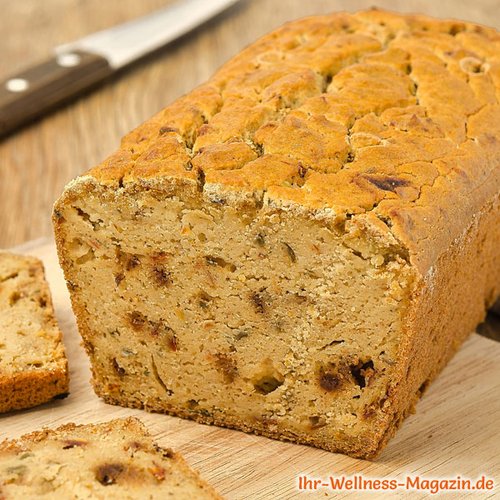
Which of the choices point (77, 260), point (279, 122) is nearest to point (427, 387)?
point (279, 122)

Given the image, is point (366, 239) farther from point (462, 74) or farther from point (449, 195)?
point (462, 74)

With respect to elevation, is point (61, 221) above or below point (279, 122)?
below

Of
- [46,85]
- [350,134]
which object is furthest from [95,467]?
[46,85]

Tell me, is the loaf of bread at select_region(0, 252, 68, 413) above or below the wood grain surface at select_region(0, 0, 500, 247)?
below

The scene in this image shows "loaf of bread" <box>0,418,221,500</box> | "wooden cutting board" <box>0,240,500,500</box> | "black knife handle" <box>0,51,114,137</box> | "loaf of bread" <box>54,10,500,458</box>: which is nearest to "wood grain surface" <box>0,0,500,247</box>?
"black knife handle" <box>0,51,114,137</box>

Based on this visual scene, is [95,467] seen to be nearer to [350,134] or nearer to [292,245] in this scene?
[292,245]

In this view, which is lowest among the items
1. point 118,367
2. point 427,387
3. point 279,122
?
point 427,387

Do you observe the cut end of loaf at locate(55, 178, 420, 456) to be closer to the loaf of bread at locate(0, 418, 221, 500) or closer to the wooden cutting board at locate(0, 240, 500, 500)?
the wooden cutting board at locate(0, 240, 500, 500)
